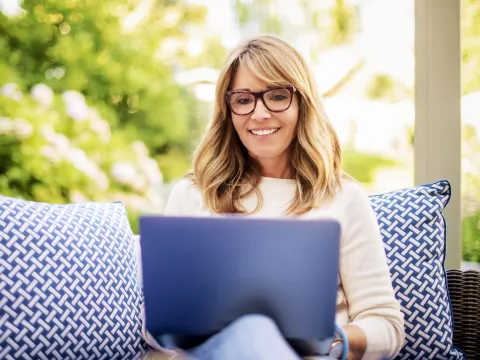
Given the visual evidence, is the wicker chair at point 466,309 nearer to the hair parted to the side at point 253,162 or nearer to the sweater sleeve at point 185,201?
the hair parted to the side at point 253,162

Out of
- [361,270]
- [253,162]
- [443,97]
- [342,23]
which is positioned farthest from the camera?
[342,23]

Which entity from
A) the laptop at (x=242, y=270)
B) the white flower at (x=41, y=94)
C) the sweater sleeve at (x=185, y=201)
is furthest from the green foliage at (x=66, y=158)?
the laptop at (x=242, y=270)

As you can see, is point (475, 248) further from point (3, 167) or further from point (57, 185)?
point (3, 167)

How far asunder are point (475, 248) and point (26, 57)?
7.25 feet

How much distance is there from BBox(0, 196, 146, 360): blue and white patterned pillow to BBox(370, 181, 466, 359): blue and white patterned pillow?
71cm

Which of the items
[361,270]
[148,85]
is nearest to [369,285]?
[361,270]

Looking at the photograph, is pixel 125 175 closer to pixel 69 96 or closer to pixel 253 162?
pixel 69 96

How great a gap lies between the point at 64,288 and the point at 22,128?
159cm

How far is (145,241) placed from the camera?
0.97m

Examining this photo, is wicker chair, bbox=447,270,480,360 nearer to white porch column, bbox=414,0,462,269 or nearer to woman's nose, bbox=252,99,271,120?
white porch column, bbox=414,0,462,269

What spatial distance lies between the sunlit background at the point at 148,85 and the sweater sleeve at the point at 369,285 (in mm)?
1125

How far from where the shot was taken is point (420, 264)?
Result: 1595 millimetres

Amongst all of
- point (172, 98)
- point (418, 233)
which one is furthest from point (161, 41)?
point (418, 233)

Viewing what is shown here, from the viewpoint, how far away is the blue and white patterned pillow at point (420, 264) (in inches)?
60.2
